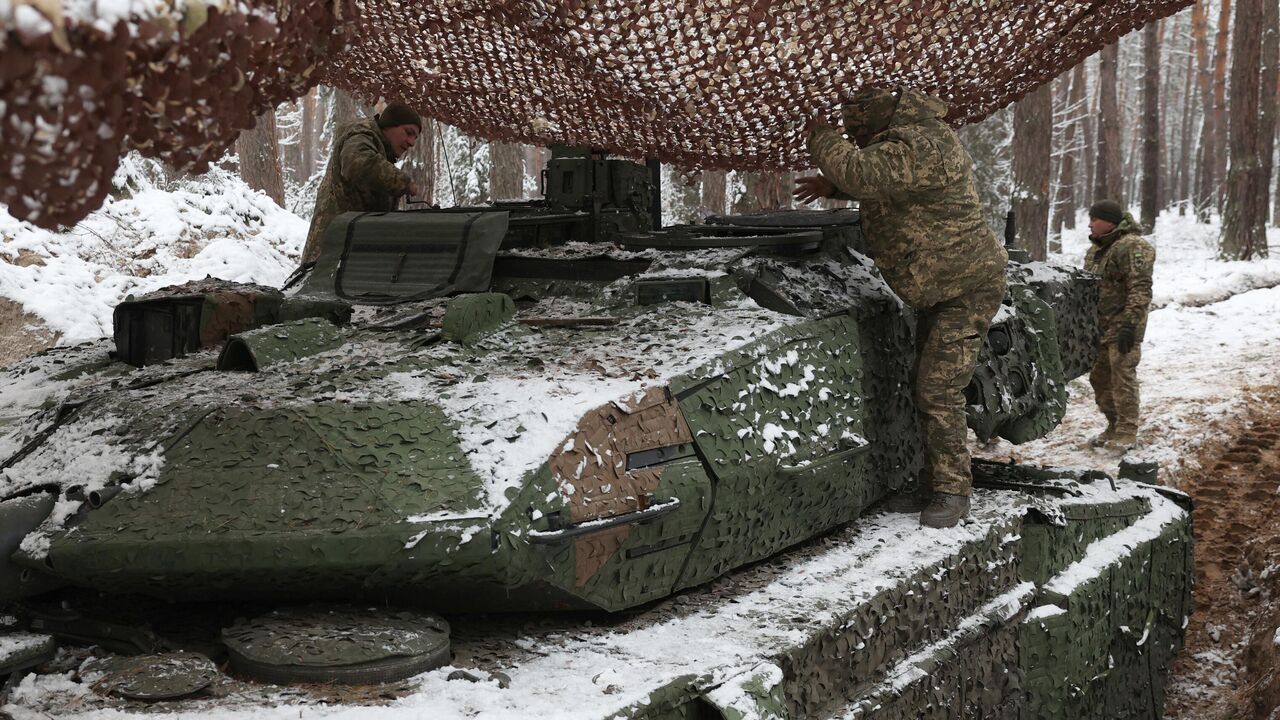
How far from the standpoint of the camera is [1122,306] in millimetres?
9617

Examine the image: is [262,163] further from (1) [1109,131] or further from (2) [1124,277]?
(1) [1109,131]

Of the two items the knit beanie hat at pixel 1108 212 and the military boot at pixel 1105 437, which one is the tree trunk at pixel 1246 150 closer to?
the knit beanie hat at pixel 1108 212

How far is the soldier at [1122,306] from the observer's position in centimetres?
945

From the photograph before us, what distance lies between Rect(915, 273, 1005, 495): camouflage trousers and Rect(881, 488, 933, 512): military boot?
0.20 feet

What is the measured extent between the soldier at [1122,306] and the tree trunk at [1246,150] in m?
9.07

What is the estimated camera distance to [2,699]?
2572mm

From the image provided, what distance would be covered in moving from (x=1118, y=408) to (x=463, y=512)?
791 centimetres

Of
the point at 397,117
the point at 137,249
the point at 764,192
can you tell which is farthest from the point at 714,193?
the point at 397,117

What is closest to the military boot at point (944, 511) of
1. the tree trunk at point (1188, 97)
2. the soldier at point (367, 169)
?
the soldier at point (367, 169)

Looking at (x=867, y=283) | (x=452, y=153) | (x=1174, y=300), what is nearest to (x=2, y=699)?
(x=867, y=283)

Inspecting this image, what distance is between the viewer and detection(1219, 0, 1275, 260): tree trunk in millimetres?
16906

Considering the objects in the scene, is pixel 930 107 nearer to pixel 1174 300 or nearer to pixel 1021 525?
pixel 1021 525

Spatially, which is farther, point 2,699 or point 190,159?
point 2,699

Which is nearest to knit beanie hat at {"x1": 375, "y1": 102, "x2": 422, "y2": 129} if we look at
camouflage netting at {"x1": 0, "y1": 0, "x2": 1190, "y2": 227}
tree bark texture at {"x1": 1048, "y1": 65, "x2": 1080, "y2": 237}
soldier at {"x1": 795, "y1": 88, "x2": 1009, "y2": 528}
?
camouflage netting at {"x1": 0, "y1": 0, "x2": 1190, "y2": 227}
